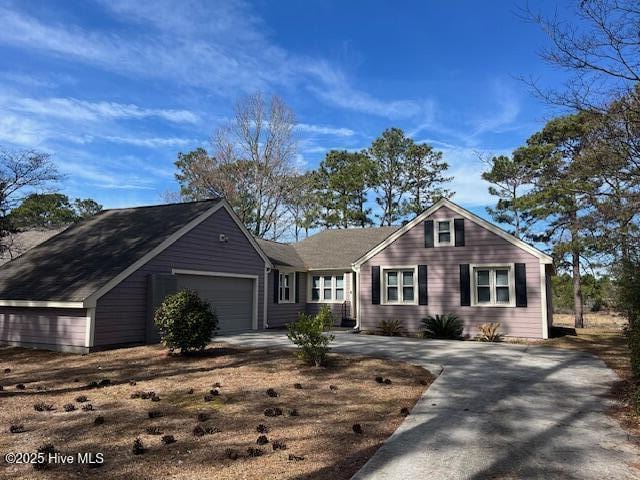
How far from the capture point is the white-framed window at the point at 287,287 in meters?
21.0

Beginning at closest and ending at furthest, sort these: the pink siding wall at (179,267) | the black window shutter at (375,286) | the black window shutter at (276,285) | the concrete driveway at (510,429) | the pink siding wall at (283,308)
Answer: the concrete driveway at (510,429) < the pink siding wall at (179,267) < the black window shutter at (375,286) < the pink siding wall at (283,308) < the black window shutter at (276,285)

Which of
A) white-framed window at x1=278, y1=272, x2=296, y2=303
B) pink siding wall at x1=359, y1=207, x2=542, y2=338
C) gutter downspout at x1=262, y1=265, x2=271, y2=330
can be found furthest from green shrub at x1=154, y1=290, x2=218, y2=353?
white-framed window at x1=278, y1=272, x2=296, y2=303

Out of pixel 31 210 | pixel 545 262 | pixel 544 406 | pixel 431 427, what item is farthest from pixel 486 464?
pixel 31 210

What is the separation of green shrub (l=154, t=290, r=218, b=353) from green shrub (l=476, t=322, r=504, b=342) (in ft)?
31.6

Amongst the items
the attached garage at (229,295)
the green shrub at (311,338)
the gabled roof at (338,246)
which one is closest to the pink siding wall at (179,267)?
the attached garage at (229,295)

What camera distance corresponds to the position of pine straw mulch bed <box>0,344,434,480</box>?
459 cm

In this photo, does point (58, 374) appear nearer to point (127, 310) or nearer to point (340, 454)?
point (127, 310)

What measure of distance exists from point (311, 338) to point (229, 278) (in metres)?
8.56

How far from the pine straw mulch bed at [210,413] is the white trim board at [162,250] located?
75.4 inches

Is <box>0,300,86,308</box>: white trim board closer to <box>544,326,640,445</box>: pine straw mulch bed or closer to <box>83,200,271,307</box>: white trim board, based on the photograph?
<box>83,200,271,307</box>: white trim board

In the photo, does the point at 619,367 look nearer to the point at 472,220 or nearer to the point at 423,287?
the point at 472,220

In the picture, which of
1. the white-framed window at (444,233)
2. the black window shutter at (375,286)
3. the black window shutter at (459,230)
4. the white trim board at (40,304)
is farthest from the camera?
the black window shutter at (375,286)

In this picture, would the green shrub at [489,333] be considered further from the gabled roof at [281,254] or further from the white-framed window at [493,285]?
the gabled roof at [281,254]

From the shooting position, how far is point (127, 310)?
520 inches
